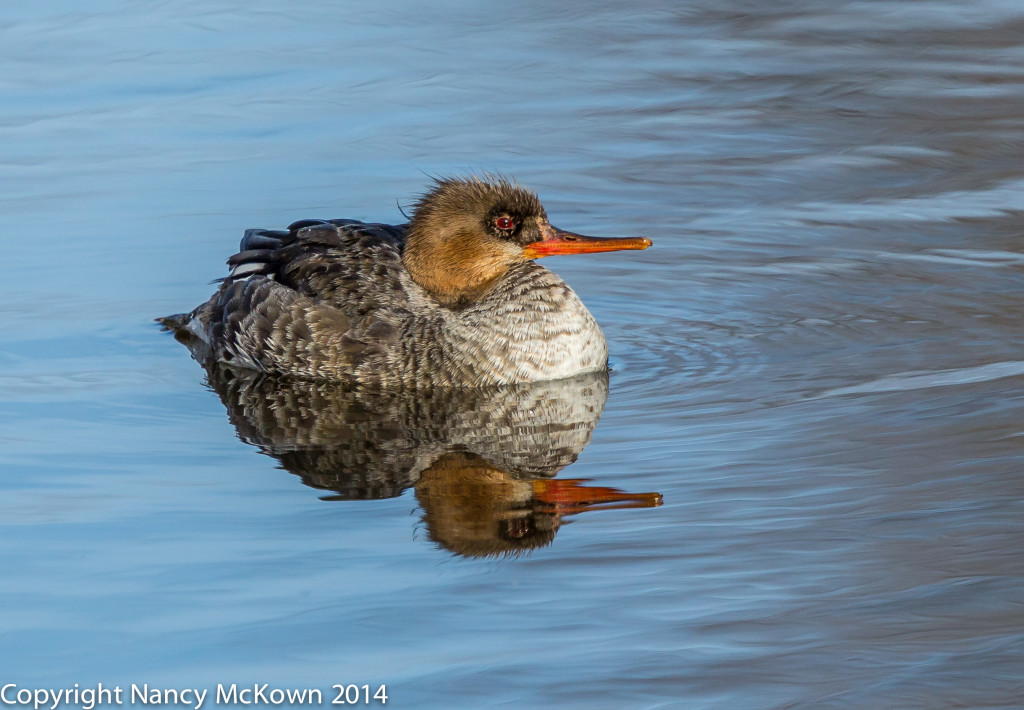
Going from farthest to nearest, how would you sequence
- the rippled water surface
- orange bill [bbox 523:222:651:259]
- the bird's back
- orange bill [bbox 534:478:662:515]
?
the bird's back < orange bill [bbox 523:222:651:259] < orange bill [bbox 534:478:662:515] < the rippled water surface

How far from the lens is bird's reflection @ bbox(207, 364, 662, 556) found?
6.89 metres

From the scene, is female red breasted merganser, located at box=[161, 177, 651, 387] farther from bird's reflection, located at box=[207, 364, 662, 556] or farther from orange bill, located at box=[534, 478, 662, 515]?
orange bill, located at box=[534, 478, 662, 515]

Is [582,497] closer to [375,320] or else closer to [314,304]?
[375,320]

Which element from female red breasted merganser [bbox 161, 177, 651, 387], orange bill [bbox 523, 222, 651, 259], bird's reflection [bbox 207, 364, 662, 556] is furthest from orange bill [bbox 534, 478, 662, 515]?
orange bill [bbox 523, 222, 651, 259]

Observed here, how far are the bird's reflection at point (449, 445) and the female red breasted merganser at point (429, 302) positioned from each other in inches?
5.5

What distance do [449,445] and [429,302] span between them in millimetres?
1673

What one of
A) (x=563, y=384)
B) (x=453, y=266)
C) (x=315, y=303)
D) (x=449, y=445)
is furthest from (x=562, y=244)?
(x=449, y=445)

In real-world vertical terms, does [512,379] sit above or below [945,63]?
below

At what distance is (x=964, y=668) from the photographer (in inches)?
209

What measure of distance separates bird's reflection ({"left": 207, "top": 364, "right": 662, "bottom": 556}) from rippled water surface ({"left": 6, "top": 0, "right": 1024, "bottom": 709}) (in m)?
0.03

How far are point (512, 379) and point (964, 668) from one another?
4.11 meters

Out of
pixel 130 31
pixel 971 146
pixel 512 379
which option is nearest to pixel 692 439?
pixel 512 379

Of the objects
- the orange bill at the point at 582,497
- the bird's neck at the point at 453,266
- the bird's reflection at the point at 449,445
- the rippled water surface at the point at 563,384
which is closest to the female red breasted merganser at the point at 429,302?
the bird's neck at the point at 453,266

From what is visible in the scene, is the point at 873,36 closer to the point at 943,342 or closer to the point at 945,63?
the point at 945,63
